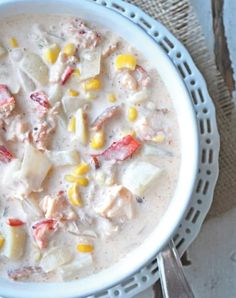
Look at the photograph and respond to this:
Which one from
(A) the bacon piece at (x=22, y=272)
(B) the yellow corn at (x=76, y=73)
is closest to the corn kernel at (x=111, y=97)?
(B) the yellow corn at (x=76, y=73)

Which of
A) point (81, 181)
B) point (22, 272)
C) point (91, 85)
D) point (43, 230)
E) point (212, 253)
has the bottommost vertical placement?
point (212, 253)

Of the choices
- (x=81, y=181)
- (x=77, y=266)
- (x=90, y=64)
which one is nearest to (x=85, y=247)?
(x=77, y=266)

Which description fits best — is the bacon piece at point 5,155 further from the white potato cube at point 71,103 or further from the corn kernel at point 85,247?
the corn kernel at point 85,247

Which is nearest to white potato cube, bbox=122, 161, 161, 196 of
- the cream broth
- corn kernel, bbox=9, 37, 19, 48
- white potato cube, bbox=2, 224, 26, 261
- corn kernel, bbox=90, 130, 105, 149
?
the cream broth

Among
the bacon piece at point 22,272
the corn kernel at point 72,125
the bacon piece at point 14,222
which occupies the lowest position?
the bacon piece at point 22,272

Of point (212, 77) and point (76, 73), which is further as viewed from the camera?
point (212, 77)

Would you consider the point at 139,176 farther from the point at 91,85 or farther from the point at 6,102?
the point at 6,102
